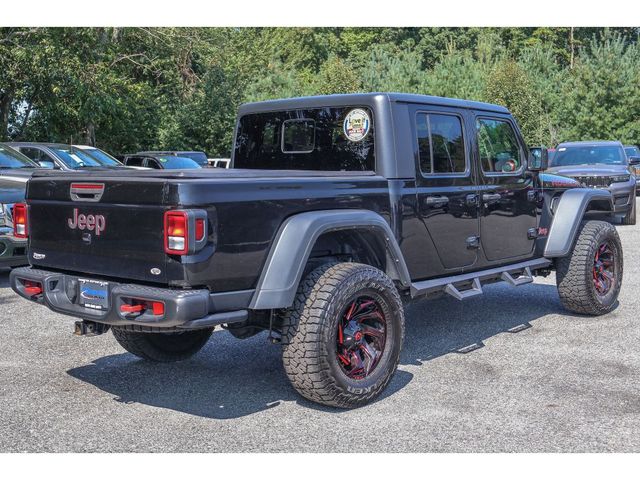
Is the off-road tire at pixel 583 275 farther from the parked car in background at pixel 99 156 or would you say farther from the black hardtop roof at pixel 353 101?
the parked car in background at pixel 99 156

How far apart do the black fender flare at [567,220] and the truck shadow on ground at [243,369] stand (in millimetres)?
760

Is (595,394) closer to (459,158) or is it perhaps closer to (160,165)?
(459,158)

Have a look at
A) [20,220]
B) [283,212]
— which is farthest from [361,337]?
[20,220]

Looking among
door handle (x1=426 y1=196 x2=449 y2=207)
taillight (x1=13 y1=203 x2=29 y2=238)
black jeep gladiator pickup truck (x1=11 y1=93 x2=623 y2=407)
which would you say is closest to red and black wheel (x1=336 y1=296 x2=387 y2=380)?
black jeep gladiator pickup truck (x1=11 y1=93 x2=623 y2=407)

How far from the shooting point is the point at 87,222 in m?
4.54

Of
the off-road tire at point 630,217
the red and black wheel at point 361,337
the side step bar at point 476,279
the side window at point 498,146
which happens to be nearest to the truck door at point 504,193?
the side window at point 498,146

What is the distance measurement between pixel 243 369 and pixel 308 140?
180 centimetres

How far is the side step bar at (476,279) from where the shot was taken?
18.0 feet

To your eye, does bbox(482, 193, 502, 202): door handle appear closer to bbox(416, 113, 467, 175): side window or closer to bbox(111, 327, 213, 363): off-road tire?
bbox(416, 113, 467, 175): side window

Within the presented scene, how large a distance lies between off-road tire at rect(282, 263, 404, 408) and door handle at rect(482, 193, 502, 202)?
5.72ft

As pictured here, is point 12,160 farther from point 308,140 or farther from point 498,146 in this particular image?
point 498,146

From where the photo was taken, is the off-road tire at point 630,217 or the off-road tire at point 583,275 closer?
the off-road tire at point 583,275

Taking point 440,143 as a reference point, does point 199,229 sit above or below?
below

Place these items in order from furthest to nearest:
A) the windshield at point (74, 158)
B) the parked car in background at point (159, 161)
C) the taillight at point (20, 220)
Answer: the parked car in background at point (159, 161) < the windshield at point (74, 158) < the taillight at point (20, 220)
